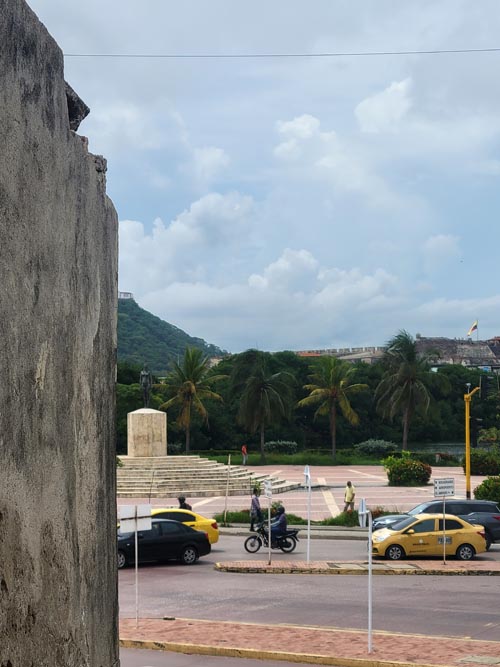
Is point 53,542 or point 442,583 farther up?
point 53,542

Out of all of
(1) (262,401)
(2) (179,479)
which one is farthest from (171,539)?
(1) (262,401)

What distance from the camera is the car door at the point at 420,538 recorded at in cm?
2344

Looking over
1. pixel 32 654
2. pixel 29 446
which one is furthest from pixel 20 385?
pixel 32 654

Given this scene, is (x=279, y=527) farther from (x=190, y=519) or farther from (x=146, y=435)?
(x=146, y=435)

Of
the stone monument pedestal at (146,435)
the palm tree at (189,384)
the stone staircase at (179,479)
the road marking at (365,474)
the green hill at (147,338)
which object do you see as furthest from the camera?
the green hill at (147,338)

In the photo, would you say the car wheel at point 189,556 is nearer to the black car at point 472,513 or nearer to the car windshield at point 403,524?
the car windshield at point 403,524

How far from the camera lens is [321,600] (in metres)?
17.4

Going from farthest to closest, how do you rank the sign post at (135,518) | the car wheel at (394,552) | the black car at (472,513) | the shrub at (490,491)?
the shrub at (490,491) → the black car at (472,513) → the car wheel at (394,552) → the sign post at (135,518)

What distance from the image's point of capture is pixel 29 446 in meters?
4.31

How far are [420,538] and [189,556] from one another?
17.8 feet

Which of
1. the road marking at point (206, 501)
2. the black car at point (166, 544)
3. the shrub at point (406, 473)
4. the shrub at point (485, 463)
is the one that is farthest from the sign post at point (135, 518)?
the shrub at point (485, 463)

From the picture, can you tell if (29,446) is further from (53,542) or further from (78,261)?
(78,261)

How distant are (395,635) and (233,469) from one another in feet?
116

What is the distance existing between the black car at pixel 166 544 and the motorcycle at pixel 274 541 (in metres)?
1.94
